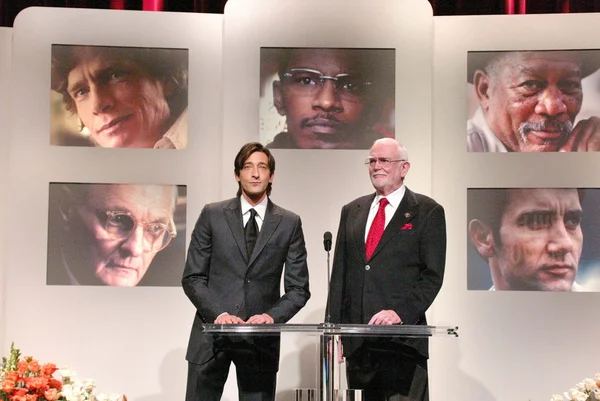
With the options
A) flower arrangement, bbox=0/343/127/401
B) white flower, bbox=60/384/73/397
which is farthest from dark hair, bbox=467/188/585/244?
white flower, bbox=60/384/73/397

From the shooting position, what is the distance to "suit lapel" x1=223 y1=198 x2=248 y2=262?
173 inches

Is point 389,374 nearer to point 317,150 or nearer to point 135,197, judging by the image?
point 317,150

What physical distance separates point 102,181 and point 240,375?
214 centimetres

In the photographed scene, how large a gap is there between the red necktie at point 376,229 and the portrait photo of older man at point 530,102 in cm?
162

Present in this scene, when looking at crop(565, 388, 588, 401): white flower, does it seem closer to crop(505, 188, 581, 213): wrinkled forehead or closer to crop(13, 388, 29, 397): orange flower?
crop(505, 188, 581, 213): wrinkled forehead

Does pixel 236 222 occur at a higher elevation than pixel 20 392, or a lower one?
higher

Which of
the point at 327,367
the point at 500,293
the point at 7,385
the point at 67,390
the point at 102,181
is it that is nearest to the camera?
the point at 7,385

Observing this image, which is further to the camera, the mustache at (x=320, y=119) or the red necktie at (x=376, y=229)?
the mustache at (x=320, y=119)

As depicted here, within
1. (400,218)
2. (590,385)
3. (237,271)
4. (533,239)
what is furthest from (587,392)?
(533,239)

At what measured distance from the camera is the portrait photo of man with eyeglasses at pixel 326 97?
5.92m

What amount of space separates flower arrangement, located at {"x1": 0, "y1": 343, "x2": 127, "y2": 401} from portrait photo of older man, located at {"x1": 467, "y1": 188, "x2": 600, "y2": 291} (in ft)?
9.65

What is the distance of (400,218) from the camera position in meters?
4.45

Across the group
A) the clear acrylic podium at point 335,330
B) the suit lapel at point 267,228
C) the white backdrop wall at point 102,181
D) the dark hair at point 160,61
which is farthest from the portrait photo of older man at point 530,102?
the clear acrylic podium at point 335,330

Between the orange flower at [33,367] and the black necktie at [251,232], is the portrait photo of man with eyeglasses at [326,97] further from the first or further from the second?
the orange flower at [33,367]
